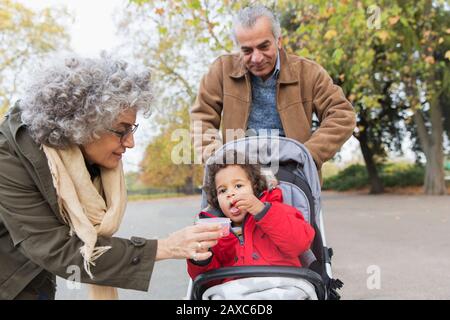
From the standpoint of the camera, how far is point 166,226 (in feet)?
34.6

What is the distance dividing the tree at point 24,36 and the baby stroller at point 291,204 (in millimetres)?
16212

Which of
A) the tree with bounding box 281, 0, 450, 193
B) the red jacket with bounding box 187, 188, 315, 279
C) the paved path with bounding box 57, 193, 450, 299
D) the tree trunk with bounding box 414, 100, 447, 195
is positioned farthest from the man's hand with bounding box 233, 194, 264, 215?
the tree trunk with bounding box 414, 100, 447, 195

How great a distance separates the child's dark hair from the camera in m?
2.87

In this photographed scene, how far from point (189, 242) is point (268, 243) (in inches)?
25.4

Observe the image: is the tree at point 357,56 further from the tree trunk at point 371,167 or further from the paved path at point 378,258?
the paved path at point 378,258

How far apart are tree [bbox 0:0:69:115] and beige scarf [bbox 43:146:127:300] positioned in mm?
16522

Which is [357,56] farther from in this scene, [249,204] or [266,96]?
[249,204]

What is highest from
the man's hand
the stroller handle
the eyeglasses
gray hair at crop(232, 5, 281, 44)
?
gray hair at crop(232, 5, 281, 44)

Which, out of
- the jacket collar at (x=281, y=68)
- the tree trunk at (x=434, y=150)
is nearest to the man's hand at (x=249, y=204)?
the jacket collar at (x=281, y=68)

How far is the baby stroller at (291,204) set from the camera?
226 centimetres

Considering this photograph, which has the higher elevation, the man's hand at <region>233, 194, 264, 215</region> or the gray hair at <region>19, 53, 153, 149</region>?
the gray hair at <region>19, 53, 153, 149</region>

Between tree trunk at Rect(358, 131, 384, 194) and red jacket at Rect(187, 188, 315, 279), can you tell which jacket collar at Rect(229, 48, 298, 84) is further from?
tree trunk at Rect(358, 131, 384, 194)
